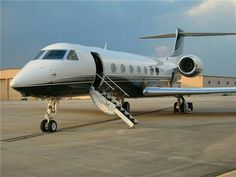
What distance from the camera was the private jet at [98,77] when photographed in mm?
12166

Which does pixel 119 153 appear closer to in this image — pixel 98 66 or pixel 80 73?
pixel 80 73

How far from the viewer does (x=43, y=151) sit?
839cm

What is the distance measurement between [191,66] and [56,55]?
10.8 metres

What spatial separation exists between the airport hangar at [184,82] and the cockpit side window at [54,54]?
137 feet

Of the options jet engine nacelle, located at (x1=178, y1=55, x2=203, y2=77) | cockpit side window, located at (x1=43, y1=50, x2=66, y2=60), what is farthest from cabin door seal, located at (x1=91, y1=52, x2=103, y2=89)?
jet engine nacelle, located at (x1=178, y1=55, x2=203, y2=77)

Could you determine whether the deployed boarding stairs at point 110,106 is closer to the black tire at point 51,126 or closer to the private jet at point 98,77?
the private jet at point 98,77

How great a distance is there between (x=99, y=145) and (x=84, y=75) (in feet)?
17.7

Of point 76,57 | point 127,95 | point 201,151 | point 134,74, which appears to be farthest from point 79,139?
point 134,74

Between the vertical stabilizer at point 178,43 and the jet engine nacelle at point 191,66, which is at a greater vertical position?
the vertical stabilizer at point 178,43

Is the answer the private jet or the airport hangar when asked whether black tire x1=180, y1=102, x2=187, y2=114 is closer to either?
the private jet

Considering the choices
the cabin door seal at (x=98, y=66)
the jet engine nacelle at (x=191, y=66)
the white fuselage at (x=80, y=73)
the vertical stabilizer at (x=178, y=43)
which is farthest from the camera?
the vertical stabilizer at (x=178, y=43)

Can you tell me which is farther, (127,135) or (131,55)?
(131,55)

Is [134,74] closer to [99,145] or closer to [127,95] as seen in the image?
[127,95]

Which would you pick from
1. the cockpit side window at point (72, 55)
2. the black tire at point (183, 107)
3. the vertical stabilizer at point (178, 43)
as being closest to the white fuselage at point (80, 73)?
the cockpit side window at point (72, 55)
